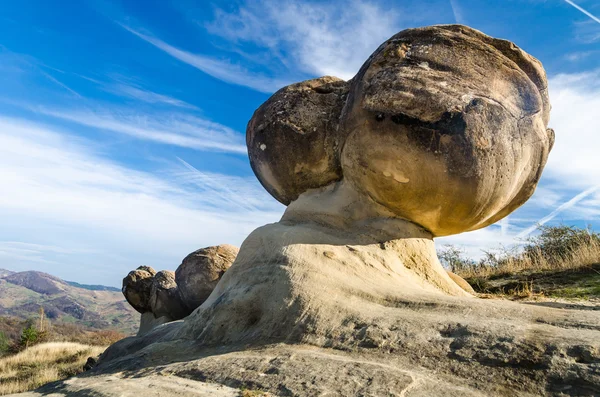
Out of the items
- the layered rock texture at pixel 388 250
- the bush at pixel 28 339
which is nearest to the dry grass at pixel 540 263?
the layered rock texture at pixel 388 250

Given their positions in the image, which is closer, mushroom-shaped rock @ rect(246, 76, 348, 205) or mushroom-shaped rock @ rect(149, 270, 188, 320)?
mushroom-shaped rock @ rect(246, 76, 348, 205)

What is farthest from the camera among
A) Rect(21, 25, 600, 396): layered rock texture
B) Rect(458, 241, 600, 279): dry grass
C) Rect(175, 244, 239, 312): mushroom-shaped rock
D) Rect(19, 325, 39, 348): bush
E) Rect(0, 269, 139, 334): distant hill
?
Rect(0, 269, 139, 334): distant hill

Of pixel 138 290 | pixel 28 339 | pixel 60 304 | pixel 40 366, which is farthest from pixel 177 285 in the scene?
pixel 60 304

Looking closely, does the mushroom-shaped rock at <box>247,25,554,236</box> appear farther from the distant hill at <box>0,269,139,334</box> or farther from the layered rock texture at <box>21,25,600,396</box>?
the distant hill at <box>0,269,139,334</box>

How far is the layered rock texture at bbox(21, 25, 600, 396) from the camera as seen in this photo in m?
2.47

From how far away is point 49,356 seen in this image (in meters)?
14.8

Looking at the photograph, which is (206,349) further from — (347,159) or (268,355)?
(347,159)

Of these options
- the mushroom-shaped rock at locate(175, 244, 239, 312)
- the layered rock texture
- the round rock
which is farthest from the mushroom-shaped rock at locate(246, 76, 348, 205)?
the mushroom-shaped rock at locate(175, 244, 239, 312)

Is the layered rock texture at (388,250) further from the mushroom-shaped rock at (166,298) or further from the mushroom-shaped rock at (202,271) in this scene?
the mushroom-shaped rock at (166,298)

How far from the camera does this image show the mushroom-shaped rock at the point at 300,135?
4.79 meters

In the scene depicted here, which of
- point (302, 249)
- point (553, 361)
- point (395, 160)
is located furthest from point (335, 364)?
point (395, 160)

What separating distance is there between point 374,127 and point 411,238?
109cm

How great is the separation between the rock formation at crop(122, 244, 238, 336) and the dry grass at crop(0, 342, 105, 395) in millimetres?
1888

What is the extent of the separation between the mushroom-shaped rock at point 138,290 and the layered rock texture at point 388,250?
269 inches
